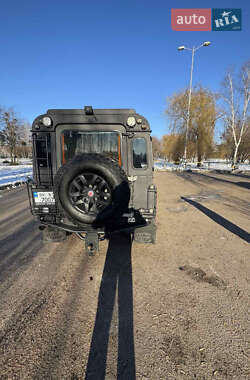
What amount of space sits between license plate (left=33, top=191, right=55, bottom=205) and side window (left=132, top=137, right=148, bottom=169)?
71.6 inches

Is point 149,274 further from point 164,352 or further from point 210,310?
point 164,352

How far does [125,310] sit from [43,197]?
2.49 m

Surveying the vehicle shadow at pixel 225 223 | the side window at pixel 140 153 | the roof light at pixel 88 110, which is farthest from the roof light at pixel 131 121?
the vehicle shadow at pixel 225 223

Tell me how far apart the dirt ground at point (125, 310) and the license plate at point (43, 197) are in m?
1.27

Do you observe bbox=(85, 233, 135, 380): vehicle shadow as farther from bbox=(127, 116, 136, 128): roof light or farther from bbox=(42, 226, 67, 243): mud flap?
bbox=(127, 116, 136, 128): roof light

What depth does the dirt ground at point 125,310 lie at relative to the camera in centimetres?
174

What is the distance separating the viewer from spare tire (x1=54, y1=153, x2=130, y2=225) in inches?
118

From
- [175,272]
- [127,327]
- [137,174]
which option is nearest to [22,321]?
[127,327]

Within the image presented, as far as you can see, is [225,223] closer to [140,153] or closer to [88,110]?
[140,153]

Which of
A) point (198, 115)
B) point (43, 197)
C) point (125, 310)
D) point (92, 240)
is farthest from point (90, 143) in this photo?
point (198, 115)

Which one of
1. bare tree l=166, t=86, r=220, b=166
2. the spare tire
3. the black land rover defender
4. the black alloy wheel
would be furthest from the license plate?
bare tree l=166, t=86, r=220, b=166

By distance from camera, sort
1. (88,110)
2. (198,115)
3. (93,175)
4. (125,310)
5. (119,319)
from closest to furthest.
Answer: (119,319)
(125,310)
(93,175)
(88,110)
(198,115)

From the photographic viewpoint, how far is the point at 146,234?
142 inches

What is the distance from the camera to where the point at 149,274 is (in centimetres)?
312
